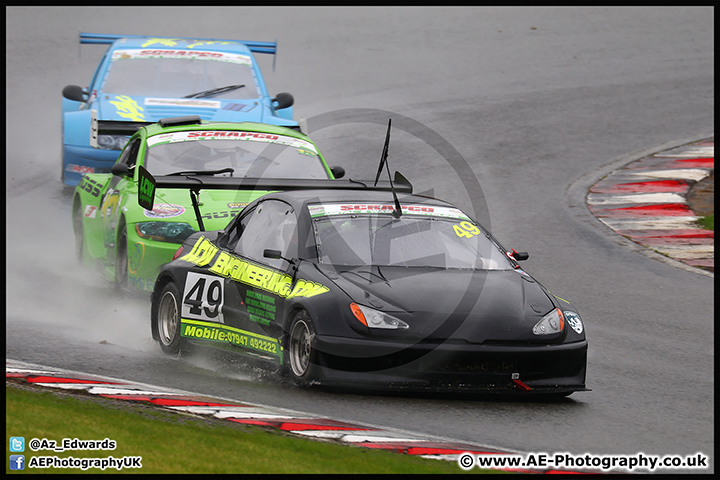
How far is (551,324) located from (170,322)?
292cm

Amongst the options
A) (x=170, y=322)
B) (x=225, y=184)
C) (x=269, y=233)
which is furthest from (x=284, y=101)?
(x=269, y=233)

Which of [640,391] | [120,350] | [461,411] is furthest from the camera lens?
[120,350]

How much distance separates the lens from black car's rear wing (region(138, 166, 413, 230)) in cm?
859

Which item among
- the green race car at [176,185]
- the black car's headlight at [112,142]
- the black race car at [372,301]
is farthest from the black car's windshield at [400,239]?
the black car's headlight at [112,142]

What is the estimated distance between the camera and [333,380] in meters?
6.58

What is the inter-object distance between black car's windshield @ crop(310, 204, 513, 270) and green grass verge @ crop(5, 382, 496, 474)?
183 centimetres

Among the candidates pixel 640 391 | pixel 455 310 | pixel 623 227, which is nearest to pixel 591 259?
pixel 623 227

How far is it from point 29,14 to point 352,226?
20637mm

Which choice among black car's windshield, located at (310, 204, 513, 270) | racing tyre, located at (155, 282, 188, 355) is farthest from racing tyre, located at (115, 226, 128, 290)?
black car's windshield, located at (310, 204, 513, 270)

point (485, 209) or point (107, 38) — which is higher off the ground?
point (107, 38)

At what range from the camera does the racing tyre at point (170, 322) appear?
7934mm

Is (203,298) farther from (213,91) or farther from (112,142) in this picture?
(213,91)

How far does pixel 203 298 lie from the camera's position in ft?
25.7

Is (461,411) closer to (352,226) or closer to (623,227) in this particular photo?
(352,226)
